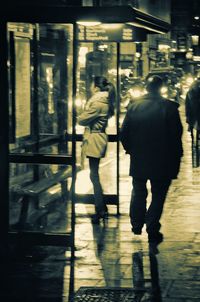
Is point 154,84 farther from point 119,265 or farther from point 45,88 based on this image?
point 119,265

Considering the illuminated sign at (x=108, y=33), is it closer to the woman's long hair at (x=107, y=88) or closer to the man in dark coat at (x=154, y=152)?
the woman's long hair at (x=107, y=88)

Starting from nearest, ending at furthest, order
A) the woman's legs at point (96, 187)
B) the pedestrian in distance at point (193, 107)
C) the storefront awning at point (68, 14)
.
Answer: the storefront awning at point (68, 14) < the woman's legs at point (96, 187) < the pedestrian in distance at point (193, 107)

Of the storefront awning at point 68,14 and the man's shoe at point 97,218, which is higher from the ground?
the storefront awning at point 68,14

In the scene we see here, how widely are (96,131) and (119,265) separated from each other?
3.11 metres

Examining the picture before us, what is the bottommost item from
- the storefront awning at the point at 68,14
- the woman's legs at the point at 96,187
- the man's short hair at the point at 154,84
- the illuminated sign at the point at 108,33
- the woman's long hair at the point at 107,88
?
the woman's legs at the point at 96,187

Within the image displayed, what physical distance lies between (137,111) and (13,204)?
6.15 ft

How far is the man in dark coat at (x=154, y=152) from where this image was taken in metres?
10.2

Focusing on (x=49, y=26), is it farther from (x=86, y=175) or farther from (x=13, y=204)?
(x=86, y=175)

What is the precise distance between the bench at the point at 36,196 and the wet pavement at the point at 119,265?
455mm

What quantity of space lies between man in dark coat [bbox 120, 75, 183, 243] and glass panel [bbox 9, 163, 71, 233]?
2.95ft

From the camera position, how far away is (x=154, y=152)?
33.7ft

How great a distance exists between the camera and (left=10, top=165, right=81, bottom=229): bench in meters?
9.96

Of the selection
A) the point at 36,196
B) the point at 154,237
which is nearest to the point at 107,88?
the point at 36,196

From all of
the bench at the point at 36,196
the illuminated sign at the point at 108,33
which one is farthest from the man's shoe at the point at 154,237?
the illuminated sign at the point at 108,33
